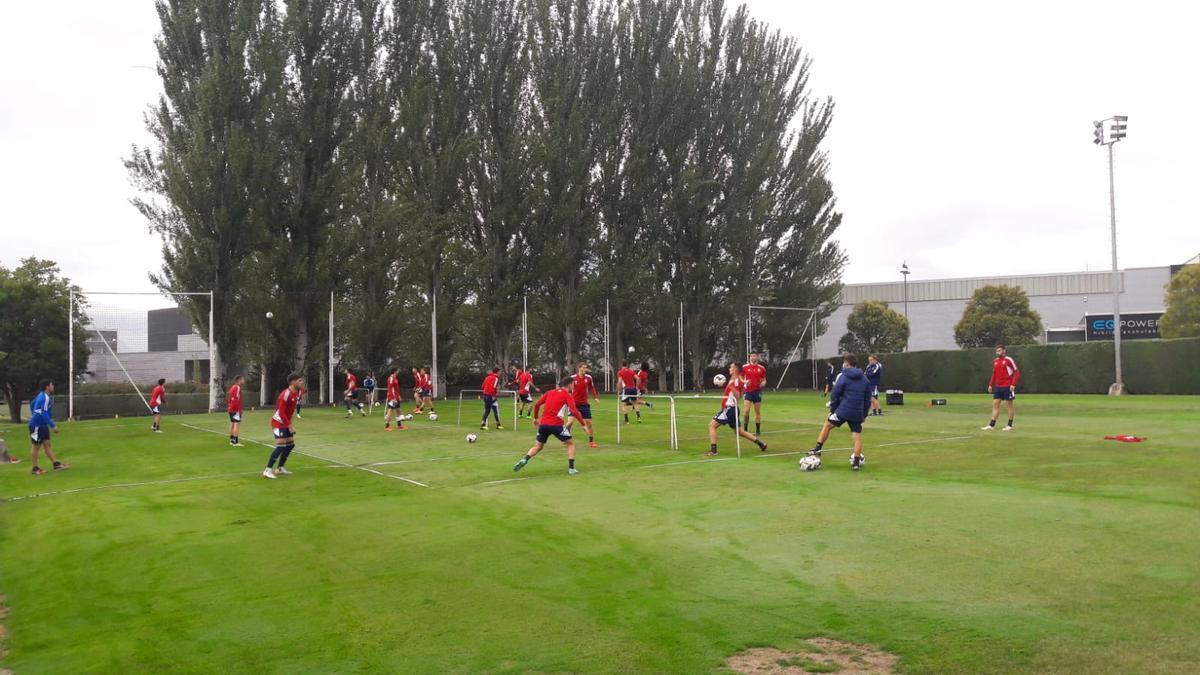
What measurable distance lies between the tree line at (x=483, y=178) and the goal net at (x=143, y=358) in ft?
4.07

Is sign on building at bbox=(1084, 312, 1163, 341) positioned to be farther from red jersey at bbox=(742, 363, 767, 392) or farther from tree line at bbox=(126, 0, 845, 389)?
red jersey at bbox=(742, 363, 767, 392)

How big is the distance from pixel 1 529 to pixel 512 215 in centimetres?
3542

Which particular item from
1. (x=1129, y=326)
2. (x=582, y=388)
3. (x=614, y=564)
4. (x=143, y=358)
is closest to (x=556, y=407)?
(x=582, y=388)

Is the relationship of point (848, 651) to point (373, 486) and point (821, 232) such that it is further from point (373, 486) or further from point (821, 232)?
point (821, 232)

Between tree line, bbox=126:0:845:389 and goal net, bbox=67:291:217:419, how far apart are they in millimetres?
1240

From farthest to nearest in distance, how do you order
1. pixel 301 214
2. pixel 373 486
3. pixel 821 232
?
pixel 821 232 → pixel 301 214 → pixel 373 486

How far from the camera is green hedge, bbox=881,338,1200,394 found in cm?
3981

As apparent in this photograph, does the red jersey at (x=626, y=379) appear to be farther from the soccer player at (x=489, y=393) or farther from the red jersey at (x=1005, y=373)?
the red jersey at (x=1005, y=373)

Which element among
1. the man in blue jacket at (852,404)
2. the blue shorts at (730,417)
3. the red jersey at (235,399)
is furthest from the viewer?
the red jersey at (235,399)

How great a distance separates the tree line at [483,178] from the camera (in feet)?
129

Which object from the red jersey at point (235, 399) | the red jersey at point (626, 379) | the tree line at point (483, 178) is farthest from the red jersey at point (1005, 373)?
the tree line at point (483, 178)

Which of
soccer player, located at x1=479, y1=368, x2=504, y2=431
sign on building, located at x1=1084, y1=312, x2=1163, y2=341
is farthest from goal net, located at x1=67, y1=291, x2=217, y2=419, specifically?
sign on building, located at x1=1084, y1=312, x2=1163, y2=341

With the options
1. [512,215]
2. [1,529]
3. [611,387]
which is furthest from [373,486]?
[611,387]

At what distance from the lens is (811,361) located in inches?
2227
